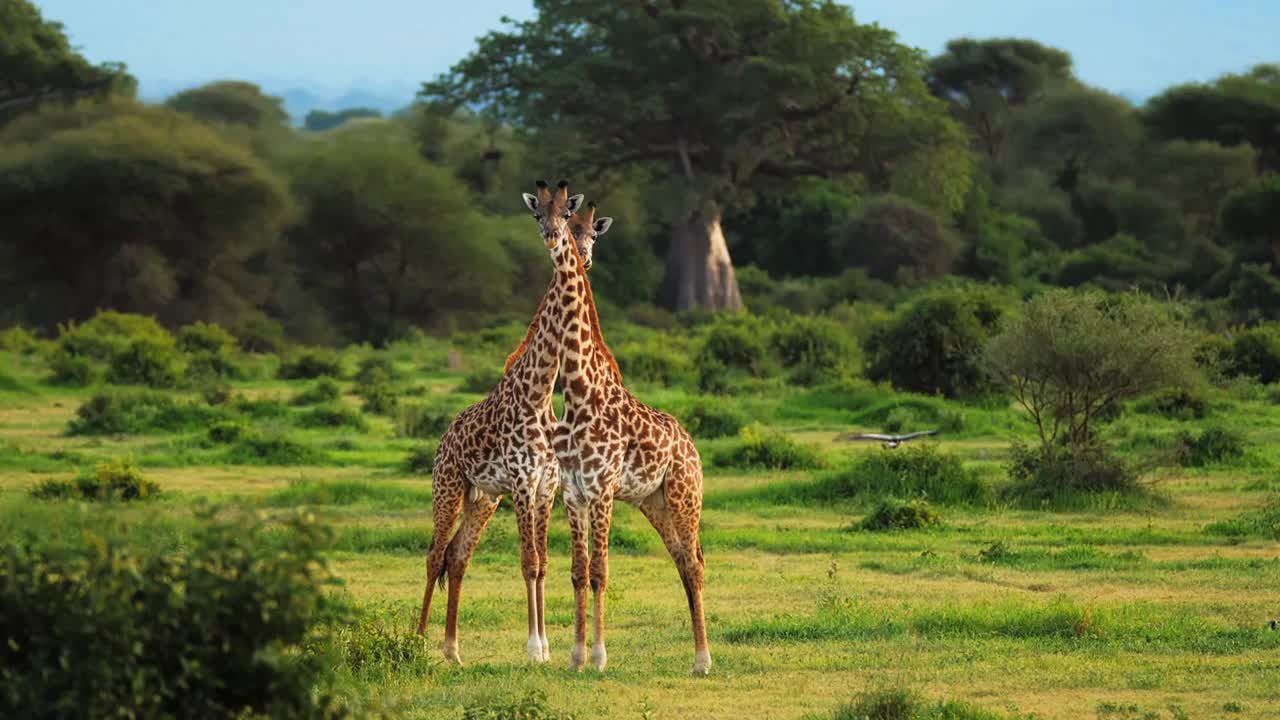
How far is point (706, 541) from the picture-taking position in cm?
1450

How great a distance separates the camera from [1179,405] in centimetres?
2180

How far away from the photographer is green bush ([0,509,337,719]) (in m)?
5.50

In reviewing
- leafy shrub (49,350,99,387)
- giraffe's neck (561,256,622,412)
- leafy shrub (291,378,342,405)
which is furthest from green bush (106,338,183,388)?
giraffe's neck (561,256,622,412)

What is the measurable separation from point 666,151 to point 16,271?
14577 millimetres

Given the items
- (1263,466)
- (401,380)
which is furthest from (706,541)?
(401,380)

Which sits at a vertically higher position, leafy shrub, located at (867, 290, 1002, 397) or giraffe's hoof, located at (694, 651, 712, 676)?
leafy shrub, located at (867, 290, 1002, 397)

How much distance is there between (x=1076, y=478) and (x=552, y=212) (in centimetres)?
801

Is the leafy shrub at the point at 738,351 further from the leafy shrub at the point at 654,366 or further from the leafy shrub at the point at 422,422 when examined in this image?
the leafy shrub at the point at 422,422

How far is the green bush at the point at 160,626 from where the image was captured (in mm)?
5496

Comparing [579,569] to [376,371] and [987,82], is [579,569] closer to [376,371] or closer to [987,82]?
[376,371]

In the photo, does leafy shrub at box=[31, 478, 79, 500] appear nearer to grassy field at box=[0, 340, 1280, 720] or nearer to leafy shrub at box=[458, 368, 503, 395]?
grassy field at box=[0, 340, 1280, 720]

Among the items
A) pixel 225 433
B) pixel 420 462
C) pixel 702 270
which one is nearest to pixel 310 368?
pixel 225 433

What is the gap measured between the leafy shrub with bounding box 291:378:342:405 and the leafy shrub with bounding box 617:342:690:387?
458cm

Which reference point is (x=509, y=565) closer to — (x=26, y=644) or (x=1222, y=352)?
(x=26, y=644)
